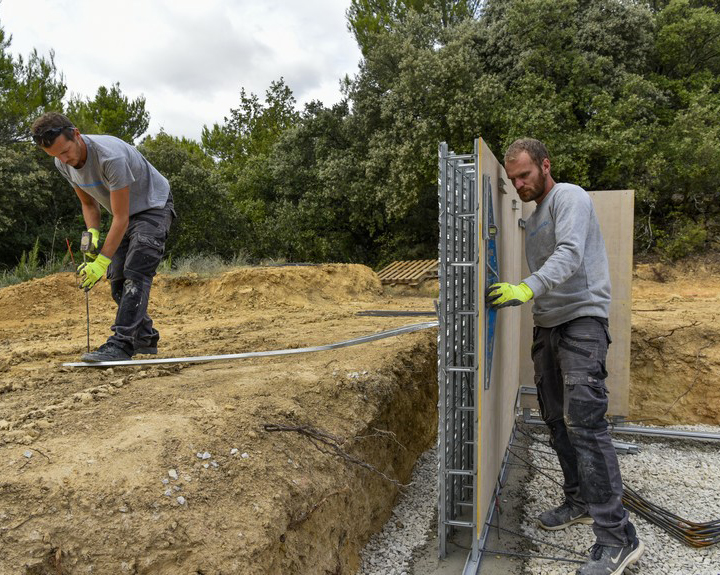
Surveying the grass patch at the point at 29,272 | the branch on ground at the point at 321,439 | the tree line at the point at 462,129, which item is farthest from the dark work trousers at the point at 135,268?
the tree line at the point at 462,129

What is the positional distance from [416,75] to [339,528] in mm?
12476

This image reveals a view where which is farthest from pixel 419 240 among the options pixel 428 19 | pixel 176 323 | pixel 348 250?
pixel 176 323

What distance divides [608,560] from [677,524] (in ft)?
3.51

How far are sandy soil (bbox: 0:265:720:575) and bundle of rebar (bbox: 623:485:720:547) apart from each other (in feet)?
5.48

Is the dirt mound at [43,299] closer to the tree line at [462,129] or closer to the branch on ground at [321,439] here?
the tree line at [462,129]

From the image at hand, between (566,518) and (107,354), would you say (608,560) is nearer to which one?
(566,518)

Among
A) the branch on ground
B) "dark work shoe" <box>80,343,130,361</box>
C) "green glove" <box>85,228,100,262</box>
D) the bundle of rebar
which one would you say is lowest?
the bundle of rebar

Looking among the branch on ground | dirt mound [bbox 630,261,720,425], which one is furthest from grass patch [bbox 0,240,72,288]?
dirt mound [bbox 630,261,720,425]

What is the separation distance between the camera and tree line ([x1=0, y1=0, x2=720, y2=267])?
39.2ft

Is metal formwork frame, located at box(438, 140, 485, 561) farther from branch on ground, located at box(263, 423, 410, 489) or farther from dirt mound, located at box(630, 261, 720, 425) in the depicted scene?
dirt mound, located at box(630, 261, 720, 425)

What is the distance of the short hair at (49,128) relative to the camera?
3086 millimetres

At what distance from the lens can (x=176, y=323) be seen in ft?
22.3

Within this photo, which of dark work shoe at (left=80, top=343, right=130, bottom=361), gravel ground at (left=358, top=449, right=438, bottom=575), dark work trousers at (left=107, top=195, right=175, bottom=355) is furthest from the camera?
dark work trousers at (left=107, top=195, right=175, bottom=355)

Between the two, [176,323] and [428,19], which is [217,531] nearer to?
[176,323]
